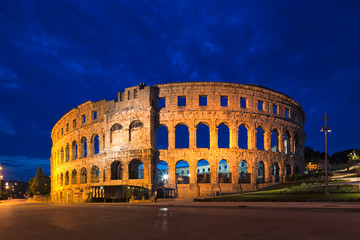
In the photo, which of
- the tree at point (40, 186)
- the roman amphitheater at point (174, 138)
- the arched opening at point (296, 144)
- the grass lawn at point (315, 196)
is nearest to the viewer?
the grass lawn at point (315, 196)

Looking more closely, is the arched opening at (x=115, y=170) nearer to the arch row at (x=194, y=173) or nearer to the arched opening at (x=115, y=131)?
the arch row at (x=194, y=173)

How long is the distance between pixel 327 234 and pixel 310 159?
98.2 metres

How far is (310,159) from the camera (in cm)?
9894

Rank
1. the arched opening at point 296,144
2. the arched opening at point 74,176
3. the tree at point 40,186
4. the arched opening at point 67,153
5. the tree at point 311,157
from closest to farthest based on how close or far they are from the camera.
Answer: the arched opening at point 296,144 < the arched opening at point 74,176 < the arched opening at point 67,153 < the tree at point 40,186 < the tree at point 311,157

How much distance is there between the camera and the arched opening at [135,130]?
4756cm

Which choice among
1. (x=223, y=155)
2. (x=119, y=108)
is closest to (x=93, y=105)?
(x=119, y=108)

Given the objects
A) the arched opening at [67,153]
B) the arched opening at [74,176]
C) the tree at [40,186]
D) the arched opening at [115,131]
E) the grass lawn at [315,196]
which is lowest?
the tree at [40,186]

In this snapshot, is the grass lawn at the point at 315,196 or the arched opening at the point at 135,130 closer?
the grass lawn at the point at 315,196

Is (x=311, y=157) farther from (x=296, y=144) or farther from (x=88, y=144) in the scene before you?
(x=88, y=144)

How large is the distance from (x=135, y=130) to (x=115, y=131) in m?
4.06

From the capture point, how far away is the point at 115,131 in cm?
4962

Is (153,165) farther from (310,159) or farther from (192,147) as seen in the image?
(310,159)

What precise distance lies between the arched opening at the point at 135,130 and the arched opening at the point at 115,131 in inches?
95.4

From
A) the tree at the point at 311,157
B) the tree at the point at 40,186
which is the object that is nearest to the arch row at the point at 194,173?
the tree at the point at 40,186
